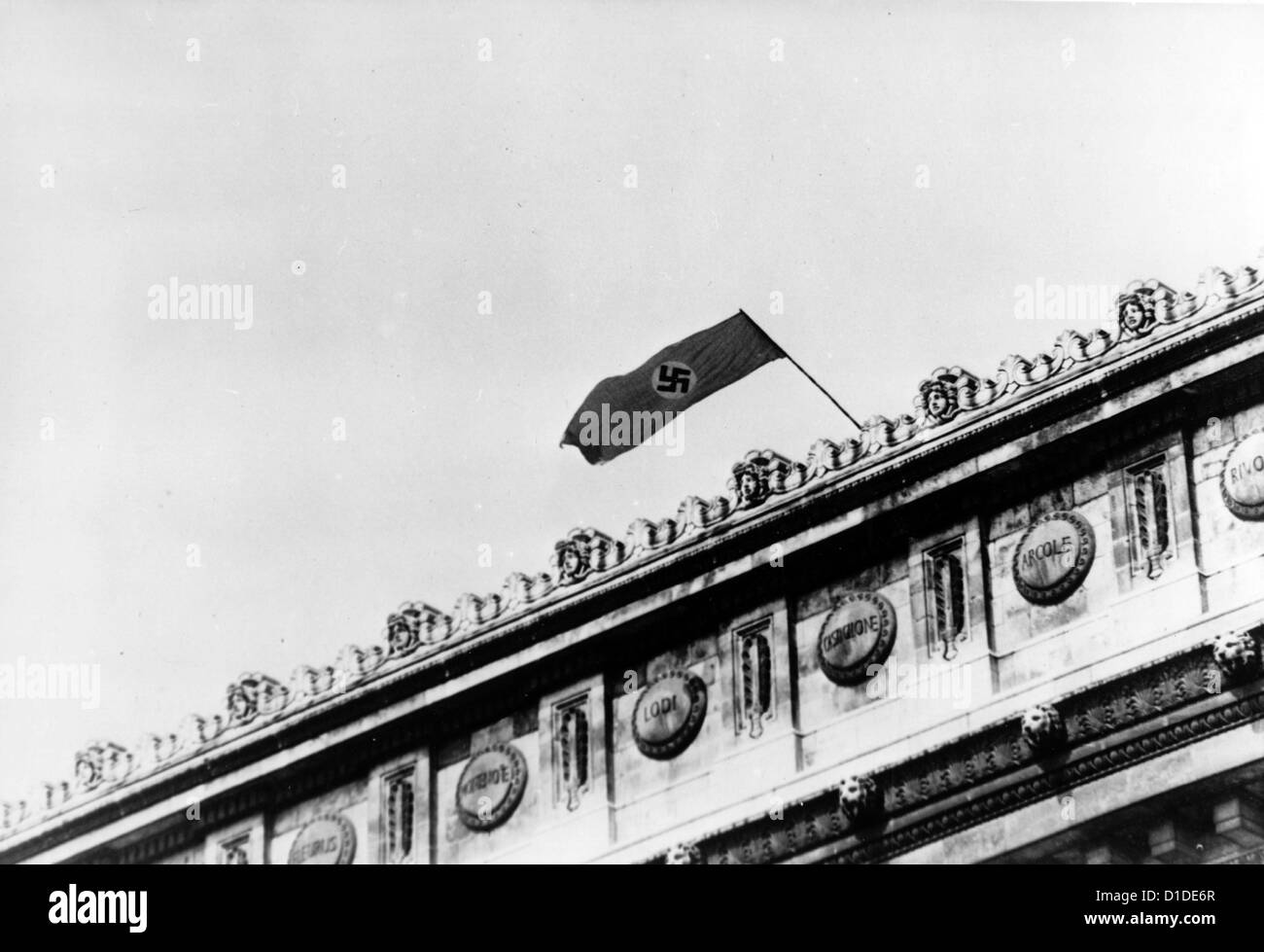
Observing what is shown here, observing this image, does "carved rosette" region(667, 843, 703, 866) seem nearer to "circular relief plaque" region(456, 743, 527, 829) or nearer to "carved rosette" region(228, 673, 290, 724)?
"circular relief plaque" region(456, 743, 527, 829)

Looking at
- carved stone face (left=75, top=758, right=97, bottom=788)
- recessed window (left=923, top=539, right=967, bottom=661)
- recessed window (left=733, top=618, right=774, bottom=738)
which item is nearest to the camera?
recessed window (left=923, top=539, right=967, bottom=661)

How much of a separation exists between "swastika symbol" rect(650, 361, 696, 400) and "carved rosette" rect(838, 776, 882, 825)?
5.94m

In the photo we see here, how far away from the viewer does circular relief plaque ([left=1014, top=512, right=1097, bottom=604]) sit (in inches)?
1784

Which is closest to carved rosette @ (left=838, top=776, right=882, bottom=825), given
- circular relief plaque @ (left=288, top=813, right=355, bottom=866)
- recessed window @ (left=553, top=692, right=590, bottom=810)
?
recessed window @ (left=553, top=692, right=590, bottom=810)

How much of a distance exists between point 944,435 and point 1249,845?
6.24 m

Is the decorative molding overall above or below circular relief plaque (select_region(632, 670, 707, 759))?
below

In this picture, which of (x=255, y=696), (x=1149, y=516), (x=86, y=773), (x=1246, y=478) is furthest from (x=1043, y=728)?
(x=86, y=773)

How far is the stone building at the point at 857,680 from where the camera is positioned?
44.0 metres

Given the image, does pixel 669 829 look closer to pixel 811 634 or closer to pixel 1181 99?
pixel 811 634

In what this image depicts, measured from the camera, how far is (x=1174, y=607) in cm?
4422

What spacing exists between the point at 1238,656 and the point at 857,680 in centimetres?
512

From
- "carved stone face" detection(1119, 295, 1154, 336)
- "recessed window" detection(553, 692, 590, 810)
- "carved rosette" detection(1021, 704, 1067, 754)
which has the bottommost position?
"carved rosette" detection(1021, 704, 1067, 754)
